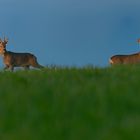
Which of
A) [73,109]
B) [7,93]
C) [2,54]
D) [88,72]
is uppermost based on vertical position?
[2,54]

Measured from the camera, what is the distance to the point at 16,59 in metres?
35.4

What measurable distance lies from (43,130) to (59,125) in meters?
0.14

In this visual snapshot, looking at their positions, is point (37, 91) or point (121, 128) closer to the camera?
point (121, 128)

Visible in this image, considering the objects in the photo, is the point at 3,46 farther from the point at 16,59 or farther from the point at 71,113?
the point at 71,113

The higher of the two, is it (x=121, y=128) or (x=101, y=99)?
(x=101, y=99)

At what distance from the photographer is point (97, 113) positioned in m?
3.37

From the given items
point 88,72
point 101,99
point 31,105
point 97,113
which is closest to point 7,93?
point 31,105

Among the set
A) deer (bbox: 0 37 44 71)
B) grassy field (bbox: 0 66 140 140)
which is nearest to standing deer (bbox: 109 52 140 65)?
deer (bbox: 0 37 44 71)

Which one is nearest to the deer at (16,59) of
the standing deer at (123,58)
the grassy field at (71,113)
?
the standing deer at (123,58)

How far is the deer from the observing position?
34.8m

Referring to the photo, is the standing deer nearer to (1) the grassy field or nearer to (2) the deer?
(2) the deer

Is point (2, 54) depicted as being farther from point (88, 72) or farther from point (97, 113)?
point (97, 113)

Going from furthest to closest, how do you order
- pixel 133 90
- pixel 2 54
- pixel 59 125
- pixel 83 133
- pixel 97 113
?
pixel 2 54, pixel 133 90, pixel 97 113, pixel 59 125, pixel 83 133

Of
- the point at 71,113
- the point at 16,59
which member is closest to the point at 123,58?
the point at 16,59
